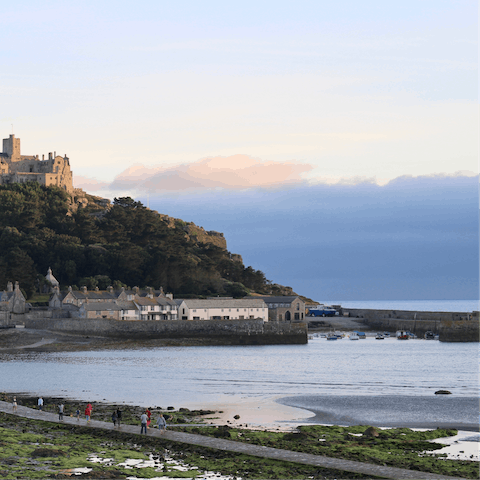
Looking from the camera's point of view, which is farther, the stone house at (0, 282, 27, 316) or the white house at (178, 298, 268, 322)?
the white house at (178, 298, 268, 322)

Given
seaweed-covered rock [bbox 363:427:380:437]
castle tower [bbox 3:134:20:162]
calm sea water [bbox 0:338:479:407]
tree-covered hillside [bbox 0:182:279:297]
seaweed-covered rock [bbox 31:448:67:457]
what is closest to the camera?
seaweed-covered rock [bbox 31:448:67:457]

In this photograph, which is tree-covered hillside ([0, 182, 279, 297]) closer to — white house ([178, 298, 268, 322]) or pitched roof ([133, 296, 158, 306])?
pitched roof ([133, 296, 158, 306])

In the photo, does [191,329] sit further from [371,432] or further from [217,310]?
[371,432]

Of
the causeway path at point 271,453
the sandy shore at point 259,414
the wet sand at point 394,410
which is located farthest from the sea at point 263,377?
the causeway path at point 271,453

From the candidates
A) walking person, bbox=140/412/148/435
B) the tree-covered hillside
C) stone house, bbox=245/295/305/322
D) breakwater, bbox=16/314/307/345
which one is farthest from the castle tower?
walking person, bbox=140/412/148/435

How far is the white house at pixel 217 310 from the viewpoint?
84.8 meters

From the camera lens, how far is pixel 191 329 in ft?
257

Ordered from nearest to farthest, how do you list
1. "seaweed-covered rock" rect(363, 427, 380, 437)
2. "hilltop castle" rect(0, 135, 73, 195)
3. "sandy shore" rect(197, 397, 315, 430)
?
1. "seaweed-covered rock" rect(363, 427, 380, 437)
2. "sandy shore" rect(197, 397, 315, 430)
3. "hilltop castle" rect(0, 135, 73, 195)

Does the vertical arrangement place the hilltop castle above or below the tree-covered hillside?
above

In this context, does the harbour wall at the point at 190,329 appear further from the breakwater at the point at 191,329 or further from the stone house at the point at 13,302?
the stone house at the point at 13,302

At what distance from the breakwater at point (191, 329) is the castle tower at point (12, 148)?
58.2 metres

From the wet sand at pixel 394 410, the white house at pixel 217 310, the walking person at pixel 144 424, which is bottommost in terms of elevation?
the wet sand at pixel 394 410

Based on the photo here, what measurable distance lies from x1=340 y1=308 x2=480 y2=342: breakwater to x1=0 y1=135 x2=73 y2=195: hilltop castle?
2211 inches

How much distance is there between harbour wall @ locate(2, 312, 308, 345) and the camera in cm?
7631
